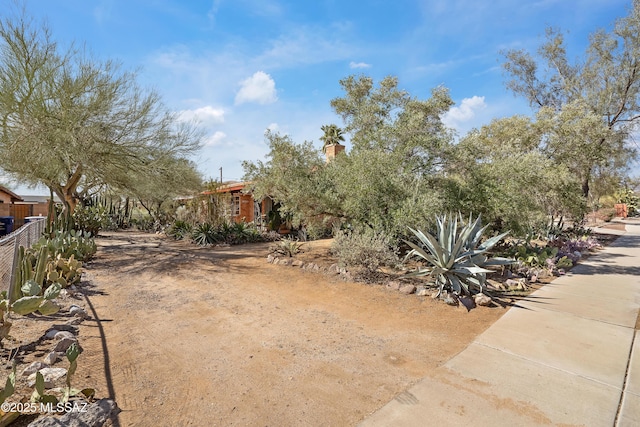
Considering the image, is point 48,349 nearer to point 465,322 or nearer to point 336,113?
point 465,322

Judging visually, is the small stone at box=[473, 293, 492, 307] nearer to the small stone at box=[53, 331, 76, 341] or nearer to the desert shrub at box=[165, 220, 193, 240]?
the small stone at box=[53, 331, 76, 341]

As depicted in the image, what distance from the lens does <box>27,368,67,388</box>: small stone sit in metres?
2.83

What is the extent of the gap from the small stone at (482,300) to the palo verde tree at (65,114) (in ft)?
34.5

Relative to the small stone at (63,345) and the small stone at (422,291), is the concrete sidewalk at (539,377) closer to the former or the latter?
the small stone at (422,291)

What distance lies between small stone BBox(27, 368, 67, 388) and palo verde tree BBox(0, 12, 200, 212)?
7.90 m

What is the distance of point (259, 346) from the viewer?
157 inches

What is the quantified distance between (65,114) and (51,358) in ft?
28.3

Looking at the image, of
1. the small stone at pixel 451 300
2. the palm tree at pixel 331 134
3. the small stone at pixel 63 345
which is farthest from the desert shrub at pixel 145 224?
the small stone at pixel 451 300

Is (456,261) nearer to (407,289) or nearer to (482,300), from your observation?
(482,300)

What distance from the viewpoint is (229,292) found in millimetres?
6391

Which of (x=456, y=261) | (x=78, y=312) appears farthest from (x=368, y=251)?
(x=78, y=312)

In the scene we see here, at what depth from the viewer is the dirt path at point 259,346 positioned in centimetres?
283

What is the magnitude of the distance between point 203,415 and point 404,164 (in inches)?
271

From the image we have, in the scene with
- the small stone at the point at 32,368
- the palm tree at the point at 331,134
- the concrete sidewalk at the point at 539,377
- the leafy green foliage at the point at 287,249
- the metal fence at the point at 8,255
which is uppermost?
the palm tree at the point at 331,134
